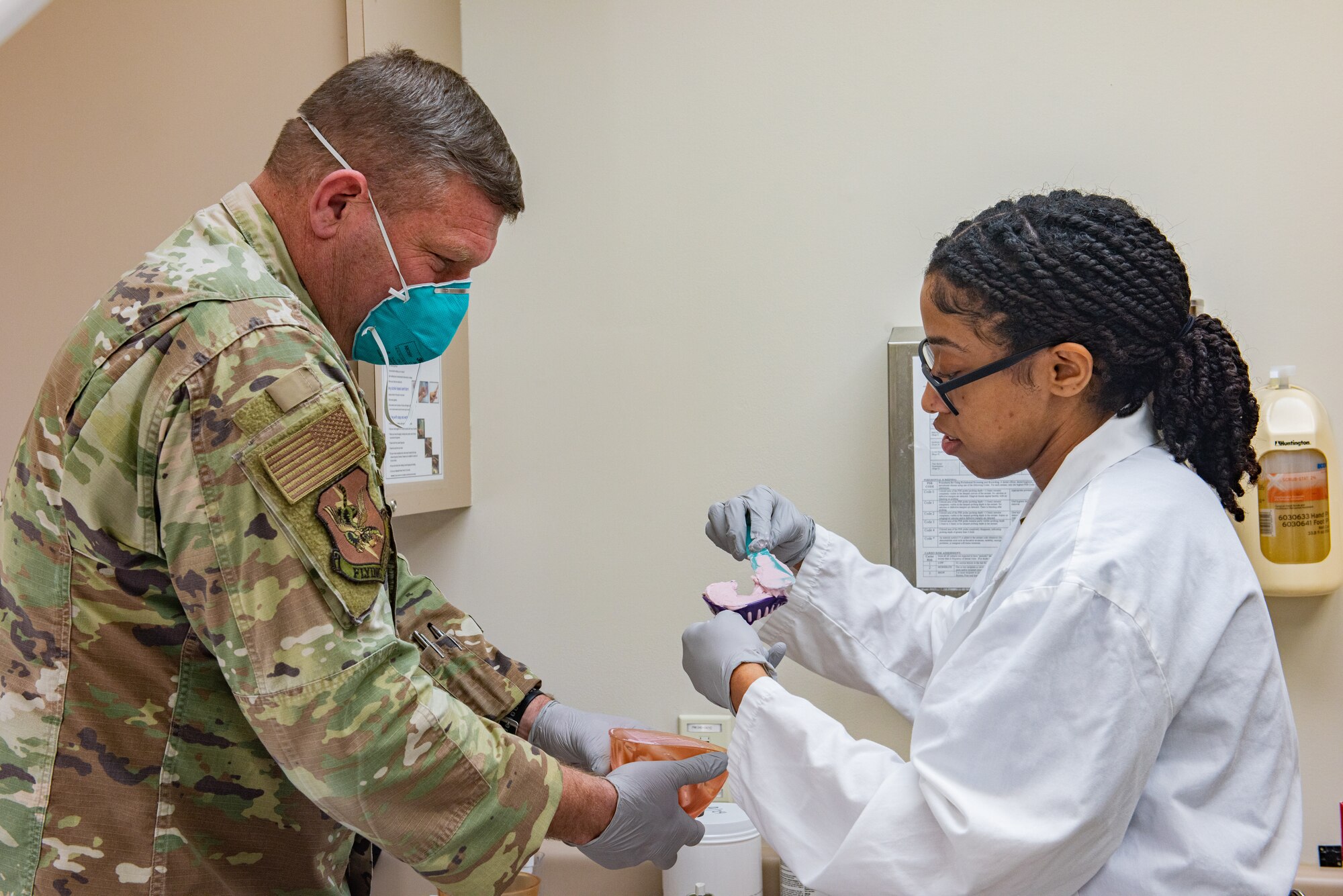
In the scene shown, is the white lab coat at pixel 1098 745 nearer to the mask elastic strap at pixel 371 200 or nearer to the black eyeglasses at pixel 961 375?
the black eyeglasses at pixel 961 375

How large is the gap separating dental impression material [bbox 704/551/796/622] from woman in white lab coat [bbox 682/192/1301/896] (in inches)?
9.3

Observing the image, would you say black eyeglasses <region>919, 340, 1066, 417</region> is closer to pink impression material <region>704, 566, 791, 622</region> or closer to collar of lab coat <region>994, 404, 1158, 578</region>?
collar of lab coat <region>994, 404, 1158, 578</region>

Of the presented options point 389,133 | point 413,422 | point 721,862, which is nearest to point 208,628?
point 389,133

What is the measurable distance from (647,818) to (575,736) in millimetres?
352

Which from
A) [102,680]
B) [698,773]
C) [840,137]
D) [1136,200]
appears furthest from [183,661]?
[1136,200]

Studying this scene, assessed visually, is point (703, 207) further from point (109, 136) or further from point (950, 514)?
point (109, 136)

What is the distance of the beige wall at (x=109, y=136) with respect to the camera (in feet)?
5.12

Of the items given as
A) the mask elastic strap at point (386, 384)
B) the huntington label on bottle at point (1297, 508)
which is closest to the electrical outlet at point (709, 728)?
the mask elastic strap at point (386, 384)

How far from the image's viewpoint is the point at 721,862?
5.63 ft

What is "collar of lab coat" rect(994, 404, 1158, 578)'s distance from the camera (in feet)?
3.74

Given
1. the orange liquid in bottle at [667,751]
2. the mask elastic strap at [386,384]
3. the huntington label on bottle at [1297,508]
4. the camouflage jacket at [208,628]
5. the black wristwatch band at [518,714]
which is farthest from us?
the huntington label on bottle at [1297,508]

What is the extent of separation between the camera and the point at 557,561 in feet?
6.79

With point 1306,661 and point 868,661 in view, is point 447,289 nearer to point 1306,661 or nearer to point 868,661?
point 868,661

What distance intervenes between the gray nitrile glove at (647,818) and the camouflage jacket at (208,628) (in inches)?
6.6
